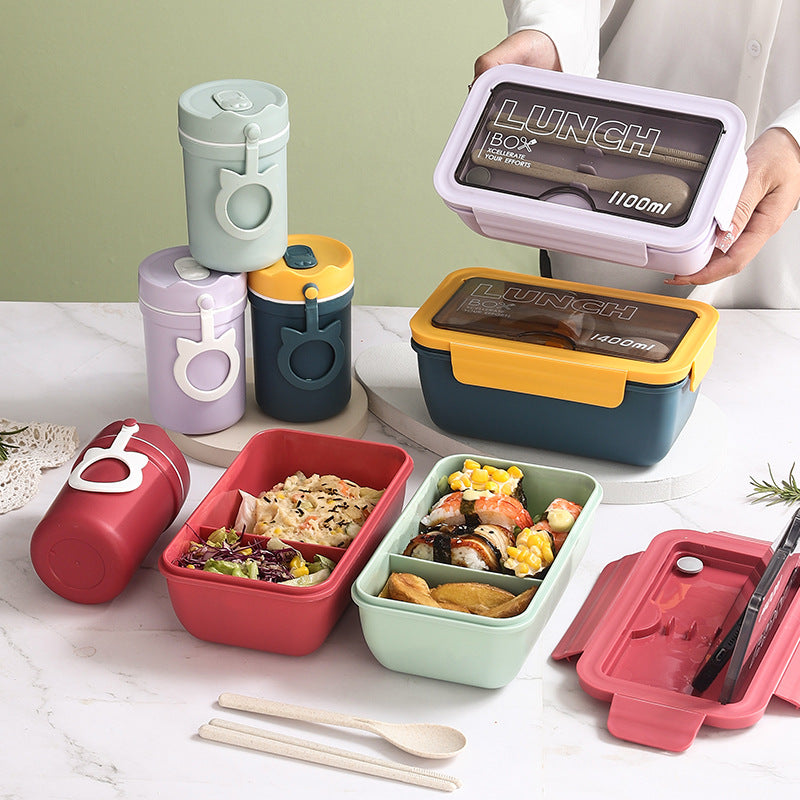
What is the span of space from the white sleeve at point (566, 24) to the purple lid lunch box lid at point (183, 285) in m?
0.49

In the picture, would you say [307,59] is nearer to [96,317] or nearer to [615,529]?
[96,317]

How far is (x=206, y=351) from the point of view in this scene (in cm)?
116

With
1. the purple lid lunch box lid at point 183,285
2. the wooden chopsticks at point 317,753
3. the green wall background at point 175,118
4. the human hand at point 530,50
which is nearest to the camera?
the wooden chopsticks at point 317,753

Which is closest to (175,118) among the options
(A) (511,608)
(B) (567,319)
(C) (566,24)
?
(C) (566,24)

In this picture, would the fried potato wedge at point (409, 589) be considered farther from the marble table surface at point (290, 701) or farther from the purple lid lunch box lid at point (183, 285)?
the purple lid lunch box lid at point (183, 285)

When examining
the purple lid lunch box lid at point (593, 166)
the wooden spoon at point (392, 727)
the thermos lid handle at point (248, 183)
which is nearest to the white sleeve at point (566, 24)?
the purple lid lunch box lid at point (593, 166)

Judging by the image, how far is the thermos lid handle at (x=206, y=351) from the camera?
1.14 metres

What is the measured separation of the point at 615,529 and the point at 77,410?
2.08ft

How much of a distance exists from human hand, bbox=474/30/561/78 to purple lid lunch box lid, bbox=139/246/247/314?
42 centimetres

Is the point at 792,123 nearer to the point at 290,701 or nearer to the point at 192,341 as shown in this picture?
the point at 192,341

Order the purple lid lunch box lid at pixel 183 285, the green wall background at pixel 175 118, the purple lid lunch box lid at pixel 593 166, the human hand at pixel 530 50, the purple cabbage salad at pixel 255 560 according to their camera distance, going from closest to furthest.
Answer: the purple cabbage salad at pixel 255 560
the purple lid lunch box lid at pixel 593 166
the purple lid lunch box lid at pixel 183 285
the human hand at pixel 530 50
the green wall background at pixel 175 118

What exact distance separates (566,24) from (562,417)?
0.51 meters

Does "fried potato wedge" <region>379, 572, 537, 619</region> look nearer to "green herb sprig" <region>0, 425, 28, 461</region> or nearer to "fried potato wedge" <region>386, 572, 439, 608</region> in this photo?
"fried potato wedge" <region>386, 572, 439, 608</region>

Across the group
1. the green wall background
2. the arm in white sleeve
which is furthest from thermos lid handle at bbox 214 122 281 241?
the green wall background
